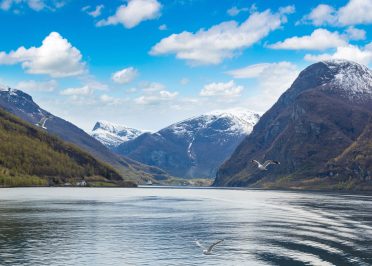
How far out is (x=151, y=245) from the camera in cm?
10650

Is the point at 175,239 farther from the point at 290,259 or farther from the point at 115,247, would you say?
the point at 290,259

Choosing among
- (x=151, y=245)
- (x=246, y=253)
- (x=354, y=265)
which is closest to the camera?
(x=354, y=265)

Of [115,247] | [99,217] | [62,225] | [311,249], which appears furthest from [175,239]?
[99,217]

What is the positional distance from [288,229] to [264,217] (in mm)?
37884

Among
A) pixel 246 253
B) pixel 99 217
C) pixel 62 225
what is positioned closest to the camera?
pixel 246 253

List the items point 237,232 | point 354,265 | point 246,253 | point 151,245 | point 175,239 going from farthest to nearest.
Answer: point 237,232 < point 175,239 < point 151,245 < point 246,253 < point 354,265

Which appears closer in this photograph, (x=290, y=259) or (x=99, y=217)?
(x=290, y=259)

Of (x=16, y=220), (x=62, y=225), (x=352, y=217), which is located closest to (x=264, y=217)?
(x=352, y=217)

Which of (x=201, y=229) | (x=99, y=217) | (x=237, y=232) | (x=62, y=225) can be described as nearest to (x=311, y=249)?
(x=237, y=232)

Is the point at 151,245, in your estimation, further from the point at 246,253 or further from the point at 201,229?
the point at 201,229

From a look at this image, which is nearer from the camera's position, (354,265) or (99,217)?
(354,265)

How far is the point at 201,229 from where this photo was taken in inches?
5340

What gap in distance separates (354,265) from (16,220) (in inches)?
3930

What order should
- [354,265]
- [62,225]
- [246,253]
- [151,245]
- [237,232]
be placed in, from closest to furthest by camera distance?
[354,265], [246,253], [151,245], [237,232], [62,225]
